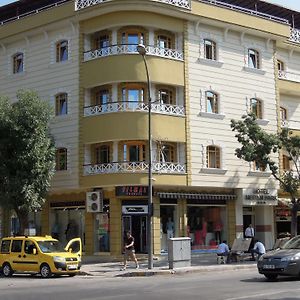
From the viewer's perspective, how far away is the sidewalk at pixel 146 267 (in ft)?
81.1

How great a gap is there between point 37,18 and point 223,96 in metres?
11.6

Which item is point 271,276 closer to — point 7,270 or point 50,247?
point 50,247

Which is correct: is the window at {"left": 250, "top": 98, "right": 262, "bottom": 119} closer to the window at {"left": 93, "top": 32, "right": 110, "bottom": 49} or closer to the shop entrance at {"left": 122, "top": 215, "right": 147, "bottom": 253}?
the window at {"left": 93, "top": 32, "right": 110, "bottom": 49}

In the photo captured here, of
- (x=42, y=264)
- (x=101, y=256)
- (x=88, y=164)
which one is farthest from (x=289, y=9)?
(x=42, y=264)

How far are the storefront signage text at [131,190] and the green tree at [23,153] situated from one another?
3.82 meters

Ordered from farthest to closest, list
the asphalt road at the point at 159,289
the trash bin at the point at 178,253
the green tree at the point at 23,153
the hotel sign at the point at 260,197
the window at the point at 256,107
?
the window at the point at 256,107 → the hotel sign at the point at 260,197 → the green tree at the point at 23,153 → the trash bin at the point at 178,253 → the asphalt road at the point at 159,289

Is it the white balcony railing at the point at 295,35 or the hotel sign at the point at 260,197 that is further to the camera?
the white balcony railing at the point at 295,35

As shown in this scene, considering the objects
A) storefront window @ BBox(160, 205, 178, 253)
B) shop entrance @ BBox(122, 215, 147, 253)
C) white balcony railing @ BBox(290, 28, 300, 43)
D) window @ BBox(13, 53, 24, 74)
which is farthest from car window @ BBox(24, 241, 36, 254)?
white balcony railing @ BBox(290, 28, 300, 43)

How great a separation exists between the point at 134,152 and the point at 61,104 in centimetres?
560

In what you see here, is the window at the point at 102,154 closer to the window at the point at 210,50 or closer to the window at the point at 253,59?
the window at the point at 210,50

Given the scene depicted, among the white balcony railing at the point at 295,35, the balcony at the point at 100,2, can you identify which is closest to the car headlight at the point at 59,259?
the balcony at the point at 100,2

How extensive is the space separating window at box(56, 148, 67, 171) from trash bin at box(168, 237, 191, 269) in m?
9.92

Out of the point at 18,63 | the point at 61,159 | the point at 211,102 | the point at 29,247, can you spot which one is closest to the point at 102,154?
the point at 61,159

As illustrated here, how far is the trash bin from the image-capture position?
84.3ft
